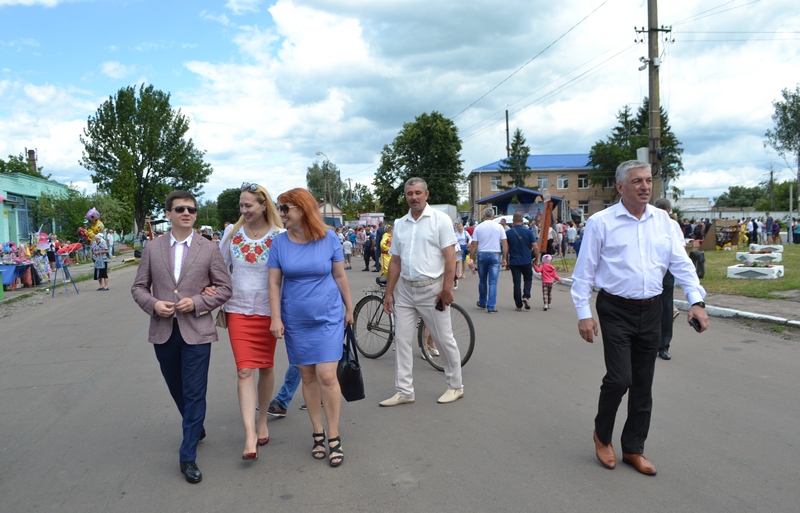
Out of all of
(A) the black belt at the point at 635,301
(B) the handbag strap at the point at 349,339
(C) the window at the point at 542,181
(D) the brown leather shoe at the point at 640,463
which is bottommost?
(D) the brown leather shoe at the point at 640,463

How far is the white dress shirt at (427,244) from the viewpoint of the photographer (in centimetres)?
549

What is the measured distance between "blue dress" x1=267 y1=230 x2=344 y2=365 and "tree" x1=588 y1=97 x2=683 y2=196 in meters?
62.8

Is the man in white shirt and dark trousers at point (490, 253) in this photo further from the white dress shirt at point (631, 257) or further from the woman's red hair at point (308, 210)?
the woman's red hair at point (308, 210)

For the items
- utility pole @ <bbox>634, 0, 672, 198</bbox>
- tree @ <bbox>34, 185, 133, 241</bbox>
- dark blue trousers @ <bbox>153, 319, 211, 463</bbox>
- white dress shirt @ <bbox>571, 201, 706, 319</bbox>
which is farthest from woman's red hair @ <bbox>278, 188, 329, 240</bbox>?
tree @ <bbox>34, 185, 133, 241</bbox>

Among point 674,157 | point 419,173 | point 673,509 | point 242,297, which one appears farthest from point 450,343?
point 674,157

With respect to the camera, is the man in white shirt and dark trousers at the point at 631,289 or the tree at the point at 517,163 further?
the tree at the point at 517,163

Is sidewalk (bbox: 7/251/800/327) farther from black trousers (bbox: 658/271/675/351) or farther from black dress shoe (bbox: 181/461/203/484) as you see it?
black dress shoe (bbox: 181/461/203/484)

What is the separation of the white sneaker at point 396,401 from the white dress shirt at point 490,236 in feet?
19.8

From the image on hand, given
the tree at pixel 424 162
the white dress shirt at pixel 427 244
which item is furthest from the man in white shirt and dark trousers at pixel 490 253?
the tree at pixel 424 162

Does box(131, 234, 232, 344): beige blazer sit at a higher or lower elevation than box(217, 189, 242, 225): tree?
lower

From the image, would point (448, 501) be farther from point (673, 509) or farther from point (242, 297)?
point (242, 297)

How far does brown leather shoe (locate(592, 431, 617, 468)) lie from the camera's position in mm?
4043

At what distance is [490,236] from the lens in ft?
37.3

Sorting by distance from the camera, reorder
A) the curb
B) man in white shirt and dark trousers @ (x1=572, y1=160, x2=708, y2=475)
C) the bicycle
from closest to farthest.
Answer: man in white shirt and dark trousers @ (x1=572, y1=160, x2=708, y2=475) → the bicycle → the curb
